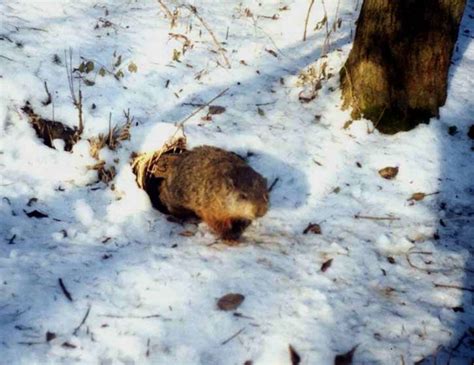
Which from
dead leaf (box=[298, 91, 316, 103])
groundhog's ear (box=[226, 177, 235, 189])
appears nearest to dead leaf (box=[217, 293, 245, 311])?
groundhog's ear (box=[226, 177, 235, 189])

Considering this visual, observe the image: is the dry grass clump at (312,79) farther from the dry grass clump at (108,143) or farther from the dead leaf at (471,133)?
the dry grass clump at (108,143)

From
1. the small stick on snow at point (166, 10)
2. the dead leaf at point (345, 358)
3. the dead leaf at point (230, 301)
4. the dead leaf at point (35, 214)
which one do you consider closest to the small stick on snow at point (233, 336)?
the dead leaf at point (230, 301)

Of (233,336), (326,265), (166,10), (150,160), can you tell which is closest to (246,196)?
(326,265)

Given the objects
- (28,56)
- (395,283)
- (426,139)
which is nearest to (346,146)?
(426,139)

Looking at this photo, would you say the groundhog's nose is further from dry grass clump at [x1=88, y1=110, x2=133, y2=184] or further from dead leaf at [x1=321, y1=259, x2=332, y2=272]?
dry grass clump at [x1=88, y1=110, x2=133, y2=184]

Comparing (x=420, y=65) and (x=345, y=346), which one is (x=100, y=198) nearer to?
(x=345, y=346)

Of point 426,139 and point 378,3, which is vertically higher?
point 378,3

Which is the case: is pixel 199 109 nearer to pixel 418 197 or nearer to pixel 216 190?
pixel 216 190

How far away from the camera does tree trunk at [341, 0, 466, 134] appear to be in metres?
4.70

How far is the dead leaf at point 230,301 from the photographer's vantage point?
3.24 meters

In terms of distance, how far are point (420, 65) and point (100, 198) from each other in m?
3.36

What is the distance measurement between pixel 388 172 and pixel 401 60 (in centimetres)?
115

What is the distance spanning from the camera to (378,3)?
478 cm

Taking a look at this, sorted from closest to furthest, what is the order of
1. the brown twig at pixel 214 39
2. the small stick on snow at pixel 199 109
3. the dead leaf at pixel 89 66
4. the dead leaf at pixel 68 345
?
the dead leaf at pixel 68 345, the small stick on snow at pixel 199 109, the dead leaf at pixel 89 66, the brown twig at pixel 214 39
